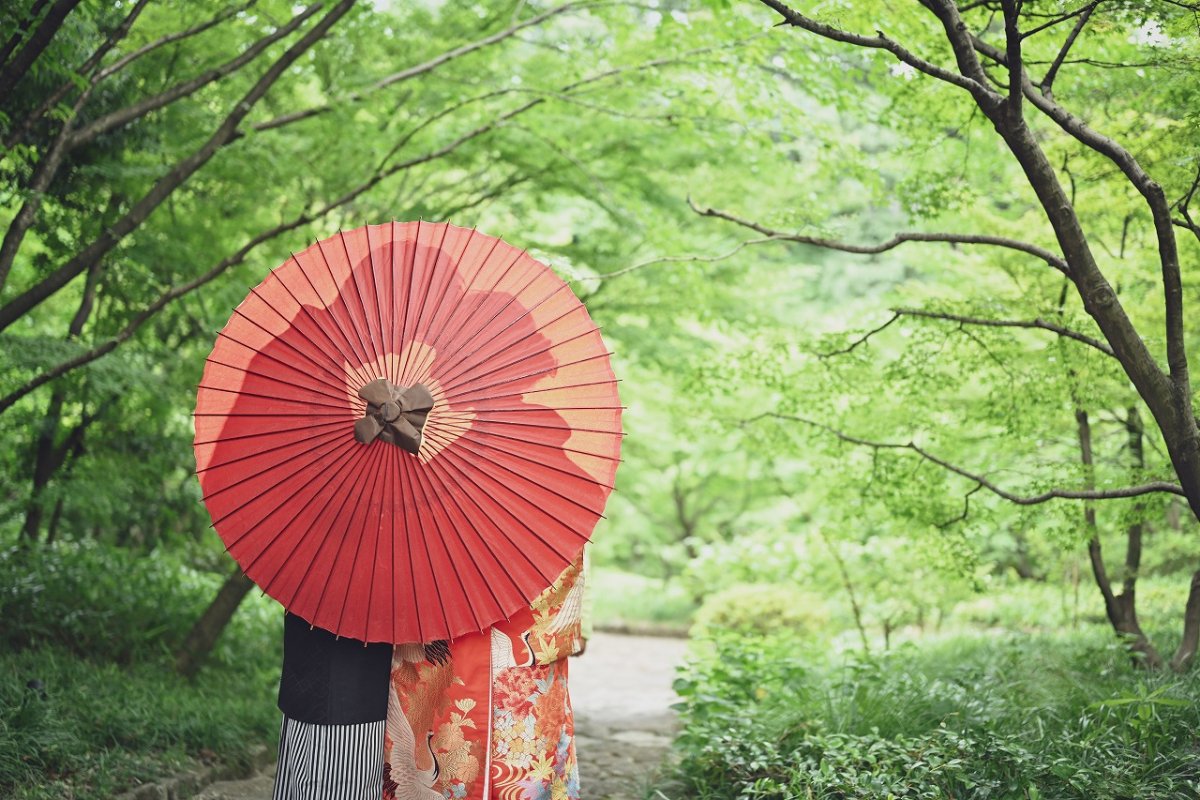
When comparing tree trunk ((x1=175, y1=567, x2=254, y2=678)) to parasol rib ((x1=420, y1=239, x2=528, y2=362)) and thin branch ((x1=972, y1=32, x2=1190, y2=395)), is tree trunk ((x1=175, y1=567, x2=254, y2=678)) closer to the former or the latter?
parasol rib ((x1=420, y1=239, x2=528, y2=362))

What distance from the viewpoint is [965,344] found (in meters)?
4.79

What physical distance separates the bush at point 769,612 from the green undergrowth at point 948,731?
12.2 feet

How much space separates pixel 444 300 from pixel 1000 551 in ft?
35.3

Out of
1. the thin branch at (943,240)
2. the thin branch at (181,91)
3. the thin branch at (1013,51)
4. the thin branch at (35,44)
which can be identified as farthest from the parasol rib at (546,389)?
the thin branch at (181,91)

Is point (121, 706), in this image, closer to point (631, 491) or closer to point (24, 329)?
point (24, 329)

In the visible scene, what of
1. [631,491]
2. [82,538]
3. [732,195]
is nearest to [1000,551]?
[631,491]

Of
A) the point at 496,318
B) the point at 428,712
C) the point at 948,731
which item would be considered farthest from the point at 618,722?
the point at 496,318

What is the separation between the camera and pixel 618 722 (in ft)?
21.7

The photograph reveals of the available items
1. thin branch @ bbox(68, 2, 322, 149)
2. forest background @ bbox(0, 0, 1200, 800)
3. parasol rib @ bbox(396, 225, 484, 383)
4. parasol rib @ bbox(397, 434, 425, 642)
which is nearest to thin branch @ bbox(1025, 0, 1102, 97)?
forest background @ bbox(0, 0, 1200, 800)

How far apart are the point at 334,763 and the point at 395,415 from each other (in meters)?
1.02

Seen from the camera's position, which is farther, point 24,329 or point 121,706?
point 24,329

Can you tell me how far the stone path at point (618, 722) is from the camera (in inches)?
178

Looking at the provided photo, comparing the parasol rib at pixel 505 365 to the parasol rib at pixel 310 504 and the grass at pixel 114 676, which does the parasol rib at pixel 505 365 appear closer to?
the parasol rib at pixel 310 504

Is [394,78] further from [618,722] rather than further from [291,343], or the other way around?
[618,722]
